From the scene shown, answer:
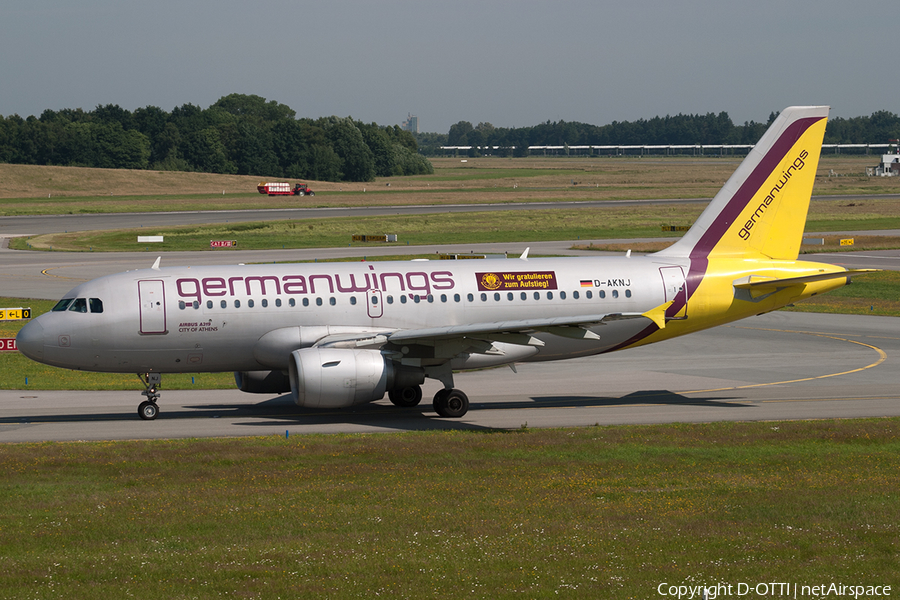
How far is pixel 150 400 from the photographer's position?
1211 inches

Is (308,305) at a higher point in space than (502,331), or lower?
higher

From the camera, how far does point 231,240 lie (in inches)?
3770

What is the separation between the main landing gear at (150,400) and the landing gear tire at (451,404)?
9.12 m

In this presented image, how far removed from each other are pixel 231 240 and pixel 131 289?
66.7 meters

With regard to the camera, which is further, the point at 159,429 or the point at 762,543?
the point at 159,429

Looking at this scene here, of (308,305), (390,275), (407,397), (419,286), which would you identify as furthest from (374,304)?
(407,397)

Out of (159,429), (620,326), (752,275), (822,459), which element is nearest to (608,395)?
(620,326)

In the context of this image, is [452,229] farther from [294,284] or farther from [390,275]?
[294,284]

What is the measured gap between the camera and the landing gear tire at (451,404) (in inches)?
1212

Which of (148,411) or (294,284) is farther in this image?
(294,284)

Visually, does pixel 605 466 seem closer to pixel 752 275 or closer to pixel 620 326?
pixel 620 326

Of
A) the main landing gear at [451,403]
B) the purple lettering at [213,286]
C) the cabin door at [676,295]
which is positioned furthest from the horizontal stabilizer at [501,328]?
the purple lettering at [213,286]

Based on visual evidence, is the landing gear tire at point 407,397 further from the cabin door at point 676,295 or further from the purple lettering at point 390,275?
the cabin door at point 676,295

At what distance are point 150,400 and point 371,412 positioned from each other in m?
7.19
